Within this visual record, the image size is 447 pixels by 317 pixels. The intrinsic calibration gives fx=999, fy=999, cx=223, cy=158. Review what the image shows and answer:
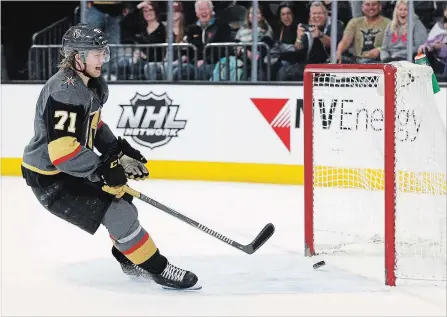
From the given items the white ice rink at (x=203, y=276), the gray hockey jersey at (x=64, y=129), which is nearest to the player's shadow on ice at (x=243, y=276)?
the white ice rink at (x=203, y=276)

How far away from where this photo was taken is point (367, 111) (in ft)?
15.9

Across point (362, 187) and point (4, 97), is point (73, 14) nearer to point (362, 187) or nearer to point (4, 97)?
point (4, 97)

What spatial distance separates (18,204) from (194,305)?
8.76 ft

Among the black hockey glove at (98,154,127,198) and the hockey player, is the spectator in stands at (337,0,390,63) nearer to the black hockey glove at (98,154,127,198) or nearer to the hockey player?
the hockey player

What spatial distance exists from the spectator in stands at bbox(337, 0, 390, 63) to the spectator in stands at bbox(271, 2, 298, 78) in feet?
1.29

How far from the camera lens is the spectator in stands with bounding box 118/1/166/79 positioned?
7816 millimetres

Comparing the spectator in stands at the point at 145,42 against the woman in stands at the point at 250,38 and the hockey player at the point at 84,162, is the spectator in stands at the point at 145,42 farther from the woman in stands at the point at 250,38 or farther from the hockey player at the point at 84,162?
the hockey player at the point at 84,162

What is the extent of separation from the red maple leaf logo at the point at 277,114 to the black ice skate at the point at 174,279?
3.11 m

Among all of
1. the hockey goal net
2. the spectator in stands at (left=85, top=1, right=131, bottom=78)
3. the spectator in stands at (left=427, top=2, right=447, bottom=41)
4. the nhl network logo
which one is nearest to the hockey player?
the hockey goal net

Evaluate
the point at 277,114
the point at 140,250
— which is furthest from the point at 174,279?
the point at 277,114

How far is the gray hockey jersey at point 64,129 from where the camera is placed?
3.69 meters

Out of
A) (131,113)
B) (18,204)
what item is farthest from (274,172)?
(18,204)

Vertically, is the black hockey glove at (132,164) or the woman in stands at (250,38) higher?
the woman in stands at (250,38)

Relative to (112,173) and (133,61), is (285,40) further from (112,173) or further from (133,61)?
(112,173)
